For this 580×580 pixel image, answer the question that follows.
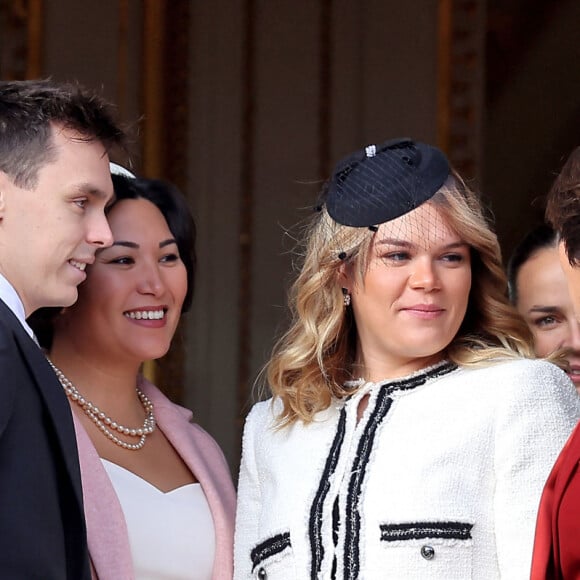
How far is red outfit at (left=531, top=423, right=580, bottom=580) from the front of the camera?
81.9 inches

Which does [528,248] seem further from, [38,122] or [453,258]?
[38,122]

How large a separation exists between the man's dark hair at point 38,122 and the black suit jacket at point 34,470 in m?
0.34

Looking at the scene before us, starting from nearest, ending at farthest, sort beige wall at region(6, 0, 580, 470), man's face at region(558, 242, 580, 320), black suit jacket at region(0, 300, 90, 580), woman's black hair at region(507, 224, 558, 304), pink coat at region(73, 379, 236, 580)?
black suit jacket at region(0, 300, 90, 580)
man's face at region(558, 242, 580, 320)
pink coat at region(73, 379, 236, 580)
woman's black hair at region(507, 224, 558, 304)
beige wall at region(6, 0, 580, 470)

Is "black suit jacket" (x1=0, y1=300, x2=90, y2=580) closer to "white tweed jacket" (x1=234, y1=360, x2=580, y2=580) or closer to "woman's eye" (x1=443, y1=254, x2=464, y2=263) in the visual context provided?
"white tweed jacket" (x1=234, y1=360, x2=580, y2=580)

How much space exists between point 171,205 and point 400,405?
96cm

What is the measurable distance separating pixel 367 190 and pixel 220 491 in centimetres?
85

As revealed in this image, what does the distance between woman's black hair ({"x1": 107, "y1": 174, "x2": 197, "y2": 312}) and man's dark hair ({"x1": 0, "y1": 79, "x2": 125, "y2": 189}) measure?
75cm

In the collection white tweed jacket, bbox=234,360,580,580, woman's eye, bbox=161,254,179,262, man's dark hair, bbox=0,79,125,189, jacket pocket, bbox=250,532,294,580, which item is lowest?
jacket pocket, bbox=250,532,294,580

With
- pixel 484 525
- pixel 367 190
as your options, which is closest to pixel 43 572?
pixel 484 525

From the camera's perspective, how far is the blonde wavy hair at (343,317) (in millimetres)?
2746

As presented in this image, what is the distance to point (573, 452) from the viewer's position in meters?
2.17

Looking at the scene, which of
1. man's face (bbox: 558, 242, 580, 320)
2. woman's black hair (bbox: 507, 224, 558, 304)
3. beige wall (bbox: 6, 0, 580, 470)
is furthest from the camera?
beige wall (bbox: 6, 0, 580, 470)

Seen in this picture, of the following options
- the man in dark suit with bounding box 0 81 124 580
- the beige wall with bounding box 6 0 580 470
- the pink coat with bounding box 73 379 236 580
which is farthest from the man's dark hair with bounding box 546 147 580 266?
the beige wall with bounding box 6 0 580 470

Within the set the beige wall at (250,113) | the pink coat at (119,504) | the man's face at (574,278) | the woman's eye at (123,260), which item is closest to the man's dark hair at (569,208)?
the man's face at (574,278)
